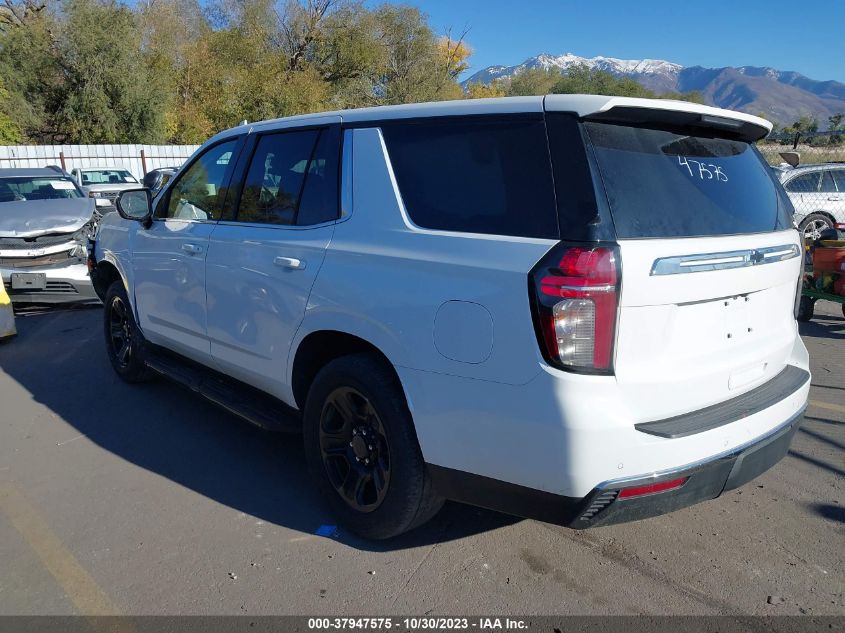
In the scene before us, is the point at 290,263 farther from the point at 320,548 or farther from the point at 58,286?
the point at 58,286

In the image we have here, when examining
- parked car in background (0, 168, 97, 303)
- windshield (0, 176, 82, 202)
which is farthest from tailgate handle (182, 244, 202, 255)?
windshield (0, 176, 82, 202)

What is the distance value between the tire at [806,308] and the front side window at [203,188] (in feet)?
20.5

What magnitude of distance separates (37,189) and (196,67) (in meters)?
33.1

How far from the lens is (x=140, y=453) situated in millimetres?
4223

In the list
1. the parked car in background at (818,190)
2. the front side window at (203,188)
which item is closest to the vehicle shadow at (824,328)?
the front side window at (203,188)

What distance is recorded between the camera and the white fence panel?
25.6 m

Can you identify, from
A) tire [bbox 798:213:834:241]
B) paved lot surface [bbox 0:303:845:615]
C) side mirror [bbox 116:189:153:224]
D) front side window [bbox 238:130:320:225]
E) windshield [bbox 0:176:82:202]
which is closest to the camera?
paved lot surface [bbox 0:303:845:615]

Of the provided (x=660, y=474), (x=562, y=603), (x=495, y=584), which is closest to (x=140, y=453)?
(x=495, y=584)

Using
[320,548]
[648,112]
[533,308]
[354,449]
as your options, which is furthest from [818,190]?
[320,548]

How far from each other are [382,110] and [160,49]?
39.4 meters

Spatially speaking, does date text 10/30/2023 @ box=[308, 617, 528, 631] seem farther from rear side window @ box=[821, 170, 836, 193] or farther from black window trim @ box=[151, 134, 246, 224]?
rear side window @ box=[821, 170, 836, 193]

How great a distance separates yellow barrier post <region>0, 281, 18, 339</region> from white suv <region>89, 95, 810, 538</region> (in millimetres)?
4769

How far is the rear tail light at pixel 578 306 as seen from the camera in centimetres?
228

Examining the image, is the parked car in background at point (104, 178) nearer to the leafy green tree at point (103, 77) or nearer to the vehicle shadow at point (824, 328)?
the leafy green tree at point (103, 77)
